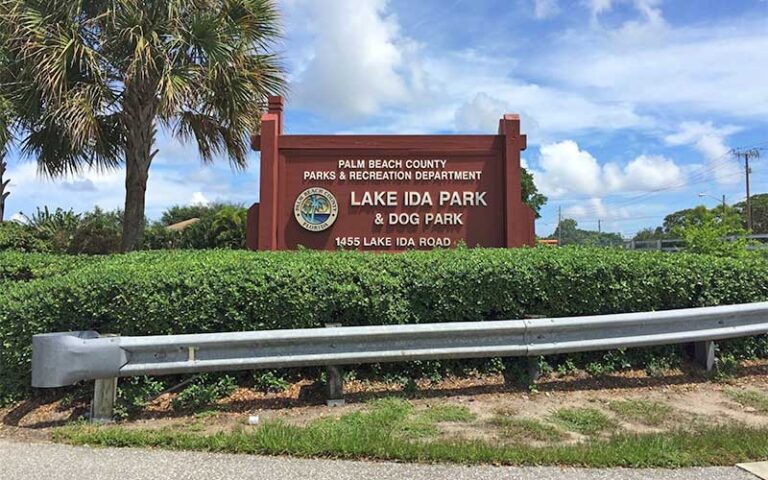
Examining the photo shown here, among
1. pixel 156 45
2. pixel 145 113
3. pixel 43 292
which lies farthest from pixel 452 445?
pixel 145 113

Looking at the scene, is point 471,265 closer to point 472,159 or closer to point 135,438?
point 135,438

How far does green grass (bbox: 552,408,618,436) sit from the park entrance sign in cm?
477

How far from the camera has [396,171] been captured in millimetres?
9352

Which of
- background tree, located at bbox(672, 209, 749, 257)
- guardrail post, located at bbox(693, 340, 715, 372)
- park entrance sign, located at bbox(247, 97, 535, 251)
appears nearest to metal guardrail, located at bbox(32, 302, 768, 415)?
guardrail post, located at bbox(693, 340, 715, 372)

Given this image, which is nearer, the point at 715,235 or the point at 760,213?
the point at 715,235

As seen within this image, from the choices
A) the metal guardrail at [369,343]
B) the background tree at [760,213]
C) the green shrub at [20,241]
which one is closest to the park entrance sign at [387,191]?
the metal guardrail at [369,343]

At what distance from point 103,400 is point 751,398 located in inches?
207

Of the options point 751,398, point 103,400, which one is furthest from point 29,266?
point 751,398

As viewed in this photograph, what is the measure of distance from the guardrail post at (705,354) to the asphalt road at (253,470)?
2257mm

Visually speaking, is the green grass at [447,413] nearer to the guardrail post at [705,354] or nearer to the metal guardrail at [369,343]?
the metal guardrail at [369,343]

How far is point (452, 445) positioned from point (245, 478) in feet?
4.31

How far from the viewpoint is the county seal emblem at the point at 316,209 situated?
9250 mm

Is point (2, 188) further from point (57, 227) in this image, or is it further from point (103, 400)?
point (103, 400)

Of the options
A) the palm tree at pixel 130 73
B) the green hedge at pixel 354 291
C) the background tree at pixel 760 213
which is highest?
the background tree at pixel 760 213
